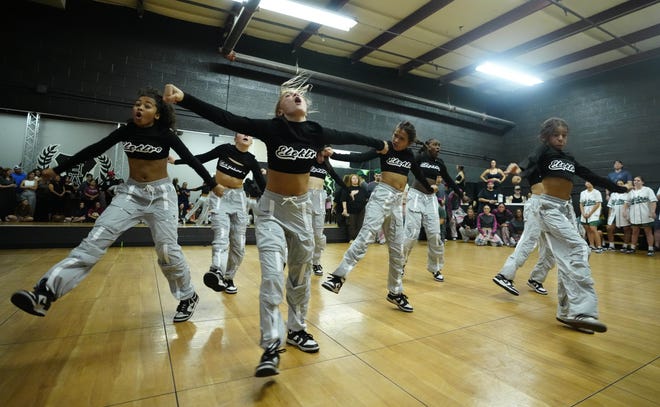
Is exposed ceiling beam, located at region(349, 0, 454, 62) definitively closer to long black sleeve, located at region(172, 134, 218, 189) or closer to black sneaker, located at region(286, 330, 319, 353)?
long black sleeve, located at region(172, 134, 218, 189)

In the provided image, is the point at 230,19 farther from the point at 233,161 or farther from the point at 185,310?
the point at 185,310

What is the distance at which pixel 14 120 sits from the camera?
7422 millimetres

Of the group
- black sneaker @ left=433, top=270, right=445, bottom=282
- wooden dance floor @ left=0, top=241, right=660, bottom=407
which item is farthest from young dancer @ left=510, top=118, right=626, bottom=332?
black sneaker @ left=433, top=270, right=445, bottom=282

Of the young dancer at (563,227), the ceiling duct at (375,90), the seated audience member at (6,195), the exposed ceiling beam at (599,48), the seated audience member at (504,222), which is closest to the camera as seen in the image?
the young dancer at (563,227)

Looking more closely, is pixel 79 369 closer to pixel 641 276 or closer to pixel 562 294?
pixel 562 294

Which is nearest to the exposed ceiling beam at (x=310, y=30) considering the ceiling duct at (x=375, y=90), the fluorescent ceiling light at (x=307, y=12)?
the fluorescent ceiling light at (x=307, y=12)

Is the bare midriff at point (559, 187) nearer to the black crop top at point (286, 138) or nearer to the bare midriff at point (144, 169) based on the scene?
the black crop top at point (286, 138)

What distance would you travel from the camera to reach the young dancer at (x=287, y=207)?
1.70 meters

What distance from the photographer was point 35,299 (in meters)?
1.70

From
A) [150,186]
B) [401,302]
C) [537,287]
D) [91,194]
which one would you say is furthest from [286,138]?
[91,194]

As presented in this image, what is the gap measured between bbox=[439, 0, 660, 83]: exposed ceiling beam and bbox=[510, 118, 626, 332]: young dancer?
7324 millimetres

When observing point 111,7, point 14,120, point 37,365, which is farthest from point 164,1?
point 37,365

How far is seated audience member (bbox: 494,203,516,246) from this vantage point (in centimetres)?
902

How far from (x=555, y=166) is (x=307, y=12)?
21.9 feet
